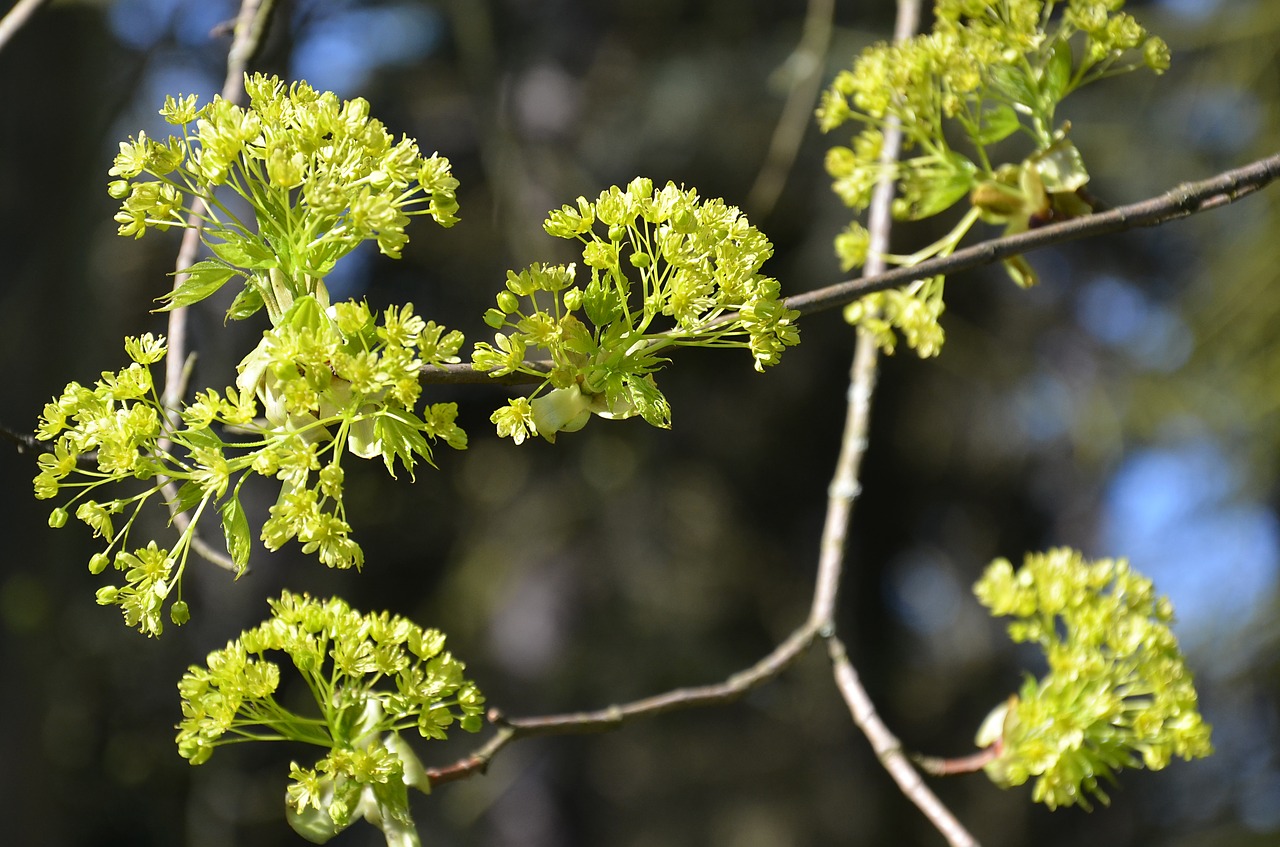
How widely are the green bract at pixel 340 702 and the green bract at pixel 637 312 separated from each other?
0.27 m

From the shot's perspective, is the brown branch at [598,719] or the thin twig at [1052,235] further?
the brown branch at [598,719]

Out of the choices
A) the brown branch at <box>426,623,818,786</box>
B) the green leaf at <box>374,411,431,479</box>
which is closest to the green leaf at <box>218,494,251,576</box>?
the green leaf at <box>374,411,431,479</box>

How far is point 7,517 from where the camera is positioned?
2654mm

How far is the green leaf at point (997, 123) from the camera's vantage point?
4.23ft

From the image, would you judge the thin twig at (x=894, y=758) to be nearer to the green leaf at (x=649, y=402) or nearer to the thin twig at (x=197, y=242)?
the green leaf at (x=649, y=402)

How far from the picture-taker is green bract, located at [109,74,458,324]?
840mm

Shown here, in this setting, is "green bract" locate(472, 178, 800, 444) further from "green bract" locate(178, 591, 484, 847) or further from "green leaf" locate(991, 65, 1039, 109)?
"green leaf" locate(991, 65, 1039, 109)

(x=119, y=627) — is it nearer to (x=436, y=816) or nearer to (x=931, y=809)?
(x=436, y=816)

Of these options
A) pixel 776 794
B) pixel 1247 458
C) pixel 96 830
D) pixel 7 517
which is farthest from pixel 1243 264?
pixel 96 830

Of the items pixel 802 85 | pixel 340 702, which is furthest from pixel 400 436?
pixel 802 85

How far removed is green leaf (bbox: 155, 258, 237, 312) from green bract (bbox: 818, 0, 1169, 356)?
0.67 meters

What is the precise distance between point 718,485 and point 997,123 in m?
4.22

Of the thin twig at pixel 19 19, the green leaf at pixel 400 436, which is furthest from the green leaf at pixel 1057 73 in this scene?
the thin twig at pixel 19 19

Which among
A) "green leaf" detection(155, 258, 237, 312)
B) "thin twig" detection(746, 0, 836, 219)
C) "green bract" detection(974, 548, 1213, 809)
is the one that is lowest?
"green bract" detection(974, 548, 1213, 809)
